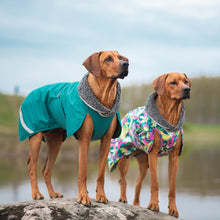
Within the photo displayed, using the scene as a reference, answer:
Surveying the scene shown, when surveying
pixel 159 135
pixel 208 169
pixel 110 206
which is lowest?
pixel 208 169

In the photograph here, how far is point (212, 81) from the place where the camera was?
4450 cm

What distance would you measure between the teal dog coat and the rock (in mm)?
1025

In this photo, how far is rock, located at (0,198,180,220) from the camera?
5152mm

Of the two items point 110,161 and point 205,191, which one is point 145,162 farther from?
point 205,191

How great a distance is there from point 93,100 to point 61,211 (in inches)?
64.9

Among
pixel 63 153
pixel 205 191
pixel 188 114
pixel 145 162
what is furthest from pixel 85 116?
pixel 188 114

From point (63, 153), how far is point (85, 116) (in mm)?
10560

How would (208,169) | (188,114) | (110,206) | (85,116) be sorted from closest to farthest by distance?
(85,116) → (110,206) → (208,169) → (188,114)

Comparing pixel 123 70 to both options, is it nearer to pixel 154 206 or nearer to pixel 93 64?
pixel 93 64

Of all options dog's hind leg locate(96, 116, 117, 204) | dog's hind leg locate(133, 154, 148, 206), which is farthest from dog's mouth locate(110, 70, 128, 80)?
dog's hind leg locate(133, 154, 148, 206)

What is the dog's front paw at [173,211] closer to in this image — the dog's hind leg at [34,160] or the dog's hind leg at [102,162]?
the dog's hind leg at [102,162]

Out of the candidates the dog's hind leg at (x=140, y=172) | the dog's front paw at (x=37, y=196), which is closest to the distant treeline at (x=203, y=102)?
the dog's hind leg at (x=140, y=172)

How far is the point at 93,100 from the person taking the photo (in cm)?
514

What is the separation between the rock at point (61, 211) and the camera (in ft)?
16.9
